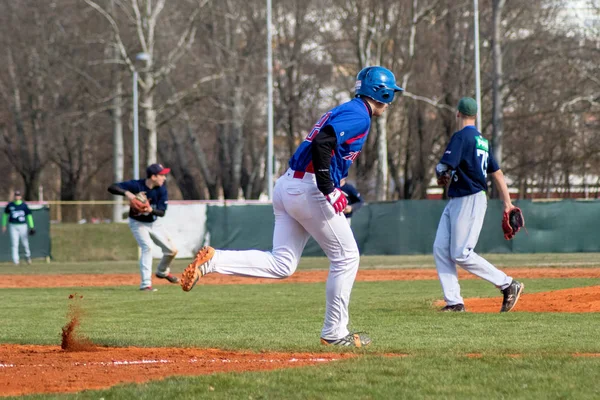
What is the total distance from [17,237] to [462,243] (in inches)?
745

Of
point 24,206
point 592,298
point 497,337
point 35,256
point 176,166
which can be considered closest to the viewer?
point 497,337

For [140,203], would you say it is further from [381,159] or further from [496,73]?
[381,159]

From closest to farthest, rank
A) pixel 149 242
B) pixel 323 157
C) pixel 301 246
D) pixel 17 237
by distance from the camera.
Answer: pixel 323 157 → pixel 301 246 → pixel 149 242 → pixel 17 237

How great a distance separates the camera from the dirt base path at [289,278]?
19.0 metres

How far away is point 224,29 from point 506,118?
43.4ft

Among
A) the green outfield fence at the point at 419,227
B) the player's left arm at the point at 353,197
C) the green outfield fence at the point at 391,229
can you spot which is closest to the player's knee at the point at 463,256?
the player's left arm at the point at 353,197

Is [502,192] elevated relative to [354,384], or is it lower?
elevated

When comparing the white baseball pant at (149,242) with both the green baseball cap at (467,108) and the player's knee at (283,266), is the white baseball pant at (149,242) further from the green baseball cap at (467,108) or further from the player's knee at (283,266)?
the player's knee at (283,266)

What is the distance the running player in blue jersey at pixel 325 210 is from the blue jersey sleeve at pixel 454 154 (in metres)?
2.80

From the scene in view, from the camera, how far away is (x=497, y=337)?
871 cm

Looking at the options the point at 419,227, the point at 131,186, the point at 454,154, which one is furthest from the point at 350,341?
the point at 419,227

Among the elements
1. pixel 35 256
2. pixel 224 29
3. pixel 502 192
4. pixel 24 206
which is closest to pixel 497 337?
pixel 502 192

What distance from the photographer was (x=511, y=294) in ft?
36.1

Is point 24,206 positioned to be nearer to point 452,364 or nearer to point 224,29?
point 224,29
